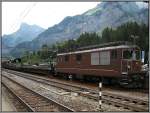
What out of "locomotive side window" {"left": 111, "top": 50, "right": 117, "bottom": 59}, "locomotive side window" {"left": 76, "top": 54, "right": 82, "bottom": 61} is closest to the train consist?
"locomotive side window" {"left": 111, "top": 50, "right": 117, "bottom": 59}

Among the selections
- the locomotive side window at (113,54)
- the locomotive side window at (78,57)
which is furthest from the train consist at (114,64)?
the locomotive side window at (78,57)

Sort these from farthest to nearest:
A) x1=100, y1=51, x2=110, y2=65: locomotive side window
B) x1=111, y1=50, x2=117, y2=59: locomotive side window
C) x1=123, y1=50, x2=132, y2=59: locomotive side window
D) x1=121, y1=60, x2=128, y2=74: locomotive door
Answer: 1. x1=100, y1=51, x2=110, y2=65: locomotive side window
2. x1=111, y1=50, x2=117, y2=59: locomotive side window
3. x1=123, y1=50, x2=132, y2=59: locomotive side window
4. x1=121, y1=60, x2=128, y2=74: locomotive door

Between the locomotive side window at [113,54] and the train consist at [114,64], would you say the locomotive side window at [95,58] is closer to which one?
the train consist at [114,64]

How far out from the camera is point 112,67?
21906mm

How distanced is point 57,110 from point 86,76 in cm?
1318

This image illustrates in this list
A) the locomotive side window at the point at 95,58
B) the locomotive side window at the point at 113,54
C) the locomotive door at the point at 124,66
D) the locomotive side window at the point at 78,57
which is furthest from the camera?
the locomotive side window at the point at 78,57

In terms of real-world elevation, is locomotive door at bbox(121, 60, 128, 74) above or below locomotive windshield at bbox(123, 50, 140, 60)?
below

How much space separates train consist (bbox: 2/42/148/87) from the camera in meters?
21.2

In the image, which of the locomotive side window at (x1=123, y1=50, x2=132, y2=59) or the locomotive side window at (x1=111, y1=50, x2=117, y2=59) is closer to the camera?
the locomotive side window at (x1=123, y1=50, x2=132, y2=59)

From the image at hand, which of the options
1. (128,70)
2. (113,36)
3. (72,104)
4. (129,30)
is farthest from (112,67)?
(113,36)

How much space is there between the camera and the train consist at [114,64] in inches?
834

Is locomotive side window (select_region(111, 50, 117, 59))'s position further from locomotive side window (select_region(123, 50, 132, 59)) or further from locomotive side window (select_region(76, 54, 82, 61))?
locomotive side window (select_region(76, 54, 82, 61))

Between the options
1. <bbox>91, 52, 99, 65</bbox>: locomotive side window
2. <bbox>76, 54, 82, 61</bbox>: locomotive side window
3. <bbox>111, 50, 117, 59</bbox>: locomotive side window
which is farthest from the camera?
<bbox>76, 54, 82, 61</bbox>: locomotive side window

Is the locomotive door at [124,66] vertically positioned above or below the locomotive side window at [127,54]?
below
